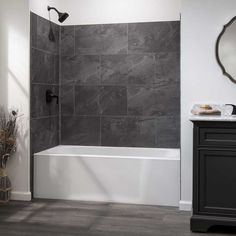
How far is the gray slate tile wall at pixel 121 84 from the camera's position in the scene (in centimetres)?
479

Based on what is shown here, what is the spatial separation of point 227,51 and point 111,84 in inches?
61.5

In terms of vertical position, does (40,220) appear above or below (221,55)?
below

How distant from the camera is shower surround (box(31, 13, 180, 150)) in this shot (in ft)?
15.6

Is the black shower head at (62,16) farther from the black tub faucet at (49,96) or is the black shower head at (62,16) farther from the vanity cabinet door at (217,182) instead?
the vanity cabinet door at (217,182)

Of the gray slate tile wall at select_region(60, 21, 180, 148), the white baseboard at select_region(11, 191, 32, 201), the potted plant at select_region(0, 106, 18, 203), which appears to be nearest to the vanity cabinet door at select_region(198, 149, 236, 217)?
the gray slate tile wall at select_region(60, 21, 180, 148)

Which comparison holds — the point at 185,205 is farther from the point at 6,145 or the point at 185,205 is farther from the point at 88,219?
the point at 6,145

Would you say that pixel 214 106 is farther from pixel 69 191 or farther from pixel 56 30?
pixel 56 30

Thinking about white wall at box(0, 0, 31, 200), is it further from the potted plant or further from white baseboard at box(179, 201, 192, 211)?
white baseboard at box(179, 201, 192, 211)

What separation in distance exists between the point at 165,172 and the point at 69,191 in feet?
3.34

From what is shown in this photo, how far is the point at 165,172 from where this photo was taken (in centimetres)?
413

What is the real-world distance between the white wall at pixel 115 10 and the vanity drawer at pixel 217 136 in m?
1.82

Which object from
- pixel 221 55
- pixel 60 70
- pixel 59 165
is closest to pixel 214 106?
pixel 221 55

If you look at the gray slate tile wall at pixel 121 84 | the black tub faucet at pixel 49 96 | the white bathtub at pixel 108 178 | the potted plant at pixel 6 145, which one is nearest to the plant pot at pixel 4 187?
the potted plant at pixel 6 145

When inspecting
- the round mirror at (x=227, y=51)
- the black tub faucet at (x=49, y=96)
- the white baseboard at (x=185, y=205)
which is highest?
the round mirror at (x=227, y=51)
